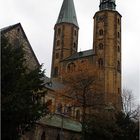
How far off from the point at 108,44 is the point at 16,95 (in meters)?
62.6

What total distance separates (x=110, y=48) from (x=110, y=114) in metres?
40.3

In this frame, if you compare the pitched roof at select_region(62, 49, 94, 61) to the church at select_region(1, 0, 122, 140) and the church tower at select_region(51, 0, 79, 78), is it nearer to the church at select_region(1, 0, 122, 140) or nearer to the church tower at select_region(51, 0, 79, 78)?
the church at select_region(1, 0, 122, 140)

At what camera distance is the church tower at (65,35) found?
89.7 m

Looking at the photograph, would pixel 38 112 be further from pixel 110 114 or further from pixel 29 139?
pixel 110 114

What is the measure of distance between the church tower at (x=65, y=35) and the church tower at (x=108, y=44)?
8878 mm

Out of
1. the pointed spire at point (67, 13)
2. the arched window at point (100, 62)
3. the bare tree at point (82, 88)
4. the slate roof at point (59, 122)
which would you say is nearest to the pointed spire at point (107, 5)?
the pointed spire at point (67, 13)

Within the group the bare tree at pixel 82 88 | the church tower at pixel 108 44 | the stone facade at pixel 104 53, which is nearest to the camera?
the bare tree at pixel 82 88

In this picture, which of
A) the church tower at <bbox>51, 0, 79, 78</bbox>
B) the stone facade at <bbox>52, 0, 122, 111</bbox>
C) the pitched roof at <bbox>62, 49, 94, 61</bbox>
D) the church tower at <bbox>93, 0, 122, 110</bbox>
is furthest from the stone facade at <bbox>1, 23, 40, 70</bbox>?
the church tower at <bbox>51, 0, 79, 78</bbox>

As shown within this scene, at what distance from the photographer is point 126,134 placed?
118 feet

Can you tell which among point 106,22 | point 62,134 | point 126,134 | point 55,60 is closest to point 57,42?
point 55,60

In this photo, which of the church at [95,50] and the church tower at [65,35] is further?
the church tower at [65,35]

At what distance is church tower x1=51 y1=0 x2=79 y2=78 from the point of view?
8966 centimetres

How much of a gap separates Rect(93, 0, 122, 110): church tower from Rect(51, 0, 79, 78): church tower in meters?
8.88

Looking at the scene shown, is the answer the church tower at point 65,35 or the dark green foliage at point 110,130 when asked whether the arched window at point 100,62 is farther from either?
the dark green foliage at point 110,130
